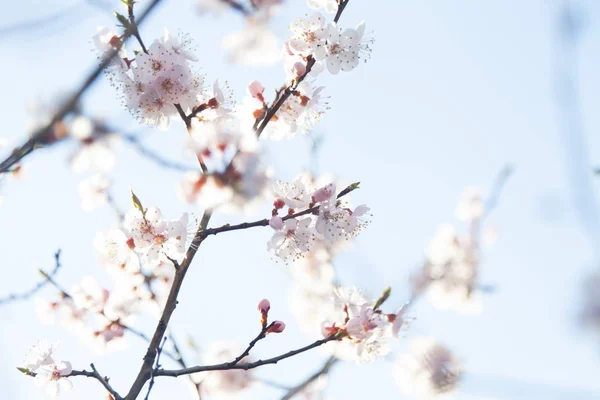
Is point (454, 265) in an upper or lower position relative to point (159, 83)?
upper

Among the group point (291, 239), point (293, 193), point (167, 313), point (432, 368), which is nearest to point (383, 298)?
point (432, 368)

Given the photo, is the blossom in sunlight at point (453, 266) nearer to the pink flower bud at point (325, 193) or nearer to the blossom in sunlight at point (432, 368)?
the blossom in sunlight at point (432, 368)

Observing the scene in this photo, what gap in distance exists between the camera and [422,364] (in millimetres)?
2496

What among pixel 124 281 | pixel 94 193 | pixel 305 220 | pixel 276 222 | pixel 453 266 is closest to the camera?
pixel 276 222

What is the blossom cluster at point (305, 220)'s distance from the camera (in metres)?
2.31

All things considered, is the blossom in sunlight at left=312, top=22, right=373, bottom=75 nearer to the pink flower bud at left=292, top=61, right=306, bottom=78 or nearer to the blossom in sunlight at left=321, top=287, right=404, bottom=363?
the pink flower bud at left=292, top=61, right=306, bottom=78

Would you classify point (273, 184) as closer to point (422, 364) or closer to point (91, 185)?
point (422, 364)

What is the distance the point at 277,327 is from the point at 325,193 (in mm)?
582

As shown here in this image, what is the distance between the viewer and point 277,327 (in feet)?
7.34

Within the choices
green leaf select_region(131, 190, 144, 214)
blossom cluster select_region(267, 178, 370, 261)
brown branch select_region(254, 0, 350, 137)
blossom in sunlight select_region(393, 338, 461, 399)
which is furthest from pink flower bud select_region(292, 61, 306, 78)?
blossom in sunlight select_region(393, 338, 461, 399)

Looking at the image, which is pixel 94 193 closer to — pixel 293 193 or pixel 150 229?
pixel 150 229

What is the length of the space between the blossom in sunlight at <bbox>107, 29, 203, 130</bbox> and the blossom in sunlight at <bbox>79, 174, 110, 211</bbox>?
2635mm

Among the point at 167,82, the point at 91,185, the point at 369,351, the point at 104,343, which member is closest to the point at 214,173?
the point at 167,82

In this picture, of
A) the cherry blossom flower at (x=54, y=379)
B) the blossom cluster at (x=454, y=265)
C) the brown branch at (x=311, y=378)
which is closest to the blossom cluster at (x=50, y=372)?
the cherry blossom flower at (x=54, y=379)
